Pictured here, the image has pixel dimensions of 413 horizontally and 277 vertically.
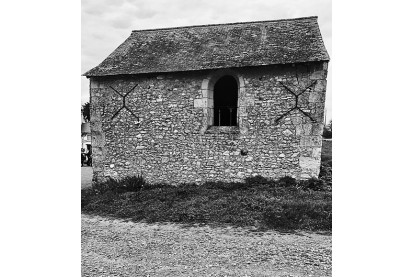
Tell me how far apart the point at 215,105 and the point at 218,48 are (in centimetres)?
188

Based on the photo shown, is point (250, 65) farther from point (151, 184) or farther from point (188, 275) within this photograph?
point (188, 275)

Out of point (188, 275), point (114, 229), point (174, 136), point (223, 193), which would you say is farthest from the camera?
point (174, 136)

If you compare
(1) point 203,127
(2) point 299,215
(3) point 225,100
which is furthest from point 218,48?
(2) point 299,215

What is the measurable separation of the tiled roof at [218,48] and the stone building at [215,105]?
3 centimetres

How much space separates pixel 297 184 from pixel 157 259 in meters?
5.39

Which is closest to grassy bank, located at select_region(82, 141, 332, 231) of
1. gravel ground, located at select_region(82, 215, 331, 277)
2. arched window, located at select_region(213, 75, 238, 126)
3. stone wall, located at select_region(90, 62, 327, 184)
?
stone wall, located at select_region(90, 62, 327, 184)

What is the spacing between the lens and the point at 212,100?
999 cm

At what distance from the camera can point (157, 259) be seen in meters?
4.77

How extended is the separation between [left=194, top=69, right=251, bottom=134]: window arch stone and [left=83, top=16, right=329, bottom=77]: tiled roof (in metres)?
0.38

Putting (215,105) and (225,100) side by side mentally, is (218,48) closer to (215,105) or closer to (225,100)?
(225,100)

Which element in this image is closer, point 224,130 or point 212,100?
point 224,130

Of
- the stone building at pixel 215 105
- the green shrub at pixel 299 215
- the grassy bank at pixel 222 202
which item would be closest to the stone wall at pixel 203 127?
the stone building at pixel 215 105

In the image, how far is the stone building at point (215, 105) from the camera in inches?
357
